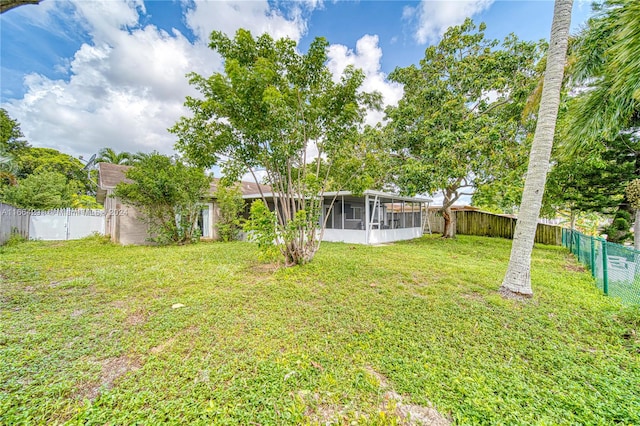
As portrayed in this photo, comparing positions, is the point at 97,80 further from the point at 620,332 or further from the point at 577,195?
the point at 577,195

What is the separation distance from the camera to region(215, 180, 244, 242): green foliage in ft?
38.4

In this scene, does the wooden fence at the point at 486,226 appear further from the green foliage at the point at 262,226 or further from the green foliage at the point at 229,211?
the green foliage at the point at 262,226

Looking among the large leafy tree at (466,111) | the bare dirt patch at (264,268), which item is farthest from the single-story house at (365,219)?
the bare dirt patch at (264,268)

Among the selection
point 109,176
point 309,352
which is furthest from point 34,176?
point 309,352

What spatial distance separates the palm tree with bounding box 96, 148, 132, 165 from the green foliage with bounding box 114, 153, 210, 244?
13657 millimetres

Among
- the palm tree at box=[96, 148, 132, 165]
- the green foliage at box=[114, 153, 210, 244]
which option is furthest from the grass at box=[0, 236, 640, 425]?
the palm tree at box=[96, 148, 132, 165]

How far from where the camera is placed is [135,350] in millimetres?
2693

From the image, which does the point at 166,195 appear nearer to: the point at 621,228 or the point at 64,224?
the point at 64,224

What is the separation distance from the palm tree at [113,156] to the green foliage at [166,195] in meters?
13.7

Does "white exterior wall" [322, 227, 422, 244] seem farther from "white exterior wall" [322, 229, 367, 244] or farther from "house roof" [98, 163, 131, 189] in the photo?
"house roof" [98, 163, 131, 189]

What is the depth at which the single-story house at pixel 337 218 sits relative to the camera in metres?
10.8

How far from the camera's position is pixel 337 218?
1252cm

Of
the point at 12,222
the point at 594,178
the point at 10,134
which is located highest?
the point at 10,134

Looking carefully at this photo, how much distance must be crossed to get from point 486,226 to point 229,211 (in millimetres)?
16664
